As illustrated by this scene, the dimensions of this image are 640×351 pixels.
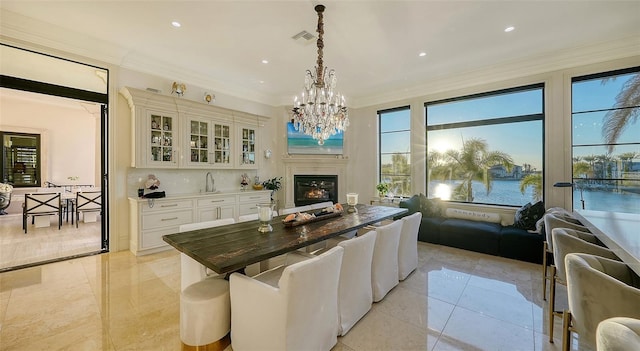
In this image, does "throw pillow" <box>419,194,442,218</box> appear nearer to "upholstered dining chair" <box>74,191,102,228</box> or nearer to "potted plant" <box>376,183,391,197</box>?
"potted plant" <box>376,183,391,197</box>

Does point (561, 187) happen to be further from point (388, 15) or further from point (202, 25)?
point (202, 25)

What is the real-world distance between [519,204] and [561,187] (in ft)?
2.12

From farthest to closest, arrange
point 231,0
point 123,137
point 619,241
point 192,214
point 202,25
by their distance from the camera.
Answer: point 192,214, point 123,137, point 202,25, point 231,0, point 619,241

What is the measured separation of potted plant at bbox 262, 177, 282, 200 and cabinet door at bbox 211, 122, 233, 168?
3.01ft

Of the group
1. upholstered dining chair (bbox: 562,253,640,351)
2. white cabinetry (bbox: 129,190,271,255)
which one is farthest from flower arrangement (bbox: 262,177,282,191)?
upholstered dining chair (bbox: 562,253,640,351)

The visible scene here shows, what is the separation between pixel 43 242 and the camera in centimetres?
400

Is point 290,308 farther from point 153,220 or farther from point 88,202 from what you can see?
point 88,202

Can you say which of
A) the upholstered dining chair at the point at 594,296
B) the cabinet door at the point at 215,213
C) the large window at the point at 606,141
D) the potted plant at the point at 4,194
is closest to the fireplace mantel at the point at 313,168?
the cabinet door at the point at 215,213

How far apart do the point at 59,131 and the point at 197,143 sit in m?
5.22

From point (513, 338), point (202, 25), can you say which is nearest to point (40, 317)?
point (202, 25)

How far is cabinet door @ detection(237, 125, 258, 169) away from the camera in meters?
4.98

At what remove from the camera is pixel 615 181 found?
11.2 feet

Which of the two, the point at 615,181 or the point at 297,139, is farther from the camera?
the point at 297,139

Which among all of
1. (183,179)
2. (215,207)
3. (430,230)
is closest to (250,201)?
(215,207)
